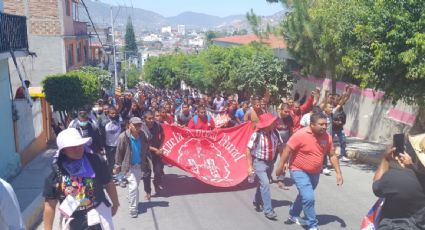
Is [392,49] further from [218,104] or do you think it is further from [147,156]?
[218,104]

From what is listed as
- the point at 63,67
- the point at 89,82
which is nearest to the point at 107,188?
the point at 89,82

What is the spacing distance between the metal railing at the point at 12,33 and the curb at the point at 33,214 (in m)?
4.37

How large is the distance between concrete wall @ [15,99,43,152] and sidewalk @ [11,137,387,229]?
1.75 ft

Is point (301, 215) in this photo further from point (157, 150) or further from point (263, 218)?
point (157, 150)

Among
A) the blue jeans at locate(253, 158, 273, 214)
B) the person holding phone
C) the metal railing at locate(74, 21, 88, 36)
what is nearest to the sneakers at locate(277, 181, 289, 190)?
the blue jeans at locate(253, 158, 273, 214)

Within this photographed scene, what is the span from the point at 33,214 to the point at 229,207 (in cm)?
300

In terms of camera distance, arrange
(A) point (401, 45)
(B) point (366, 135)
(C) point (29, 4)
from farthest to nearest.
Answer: (C) point (29, 4), (B) point (366, 135), (A) point (401, 45)

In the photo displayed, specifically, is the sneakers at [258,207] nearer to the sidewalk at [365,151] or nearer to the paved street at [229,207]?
the paved street at [229,207]

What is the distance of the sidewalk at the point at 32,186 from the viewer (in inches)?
314

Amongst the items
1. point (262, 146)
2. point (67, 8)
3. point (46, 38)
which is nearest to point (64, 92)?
point (262, 146)

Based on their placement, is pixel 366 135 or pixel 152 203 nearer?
pixel 152 203

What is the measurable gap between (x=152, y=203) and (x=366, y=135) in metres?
9.78

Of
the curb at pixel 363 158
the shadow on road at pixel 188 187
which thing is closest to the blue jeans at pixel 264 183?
the shadow on road at pixel 188 187

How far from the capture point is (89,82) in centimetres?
1675
